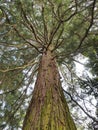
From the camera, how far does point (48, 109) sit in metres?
2.93

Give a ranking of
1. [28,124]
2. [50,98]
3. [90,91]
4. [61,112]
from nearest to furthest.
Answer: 1. [28,124]
2. [61,112]
3. [50,98]
4. [90,91]

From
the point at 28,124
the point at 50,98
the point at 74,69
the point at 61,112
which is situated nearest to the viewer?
the point at 28,124

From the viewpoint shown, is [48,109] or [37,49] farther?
[37,49]

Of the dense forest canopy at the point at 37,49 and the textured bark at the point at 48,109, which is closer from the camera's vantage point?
the textured bark at the point at 48,109

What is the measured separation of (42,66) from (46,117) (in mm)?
1731

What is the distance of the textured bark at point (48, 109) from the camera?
267 centimetres

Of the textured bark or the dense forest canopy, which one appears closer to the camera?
the textured bark

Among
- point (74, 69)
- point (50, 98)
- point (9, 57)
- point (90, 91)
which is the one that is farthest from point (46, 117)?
point (74, 69)

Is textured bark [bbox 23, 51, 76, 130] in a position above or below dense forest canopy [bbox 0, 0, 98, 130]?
below

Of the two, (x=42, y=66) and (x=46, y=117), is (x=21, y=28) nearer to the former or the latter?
(x=42, y=66)

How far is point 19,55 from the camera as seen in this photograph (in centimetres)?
666

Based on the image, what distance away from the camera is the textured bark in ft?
8.77

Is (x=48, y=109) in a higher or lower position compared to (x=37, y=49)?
lower

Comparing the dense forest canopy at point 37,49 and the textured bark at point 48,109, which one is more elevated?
the dense forest canopy at point 37,49
